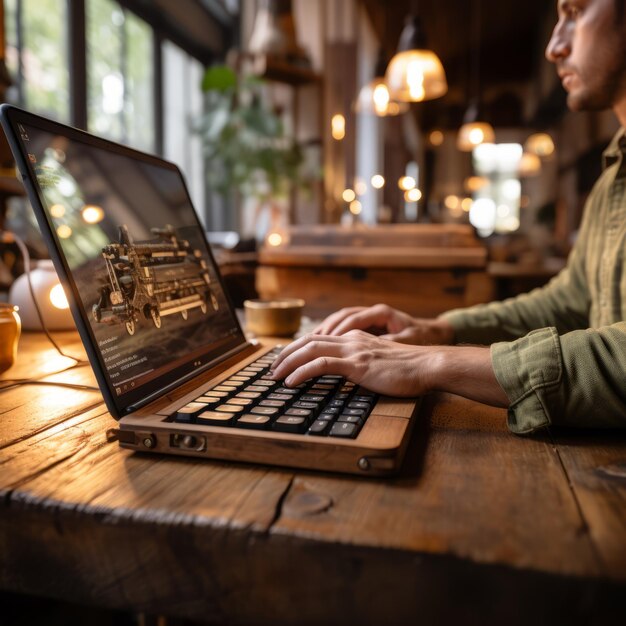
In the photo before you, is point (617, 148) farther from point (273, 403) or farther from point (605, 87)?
point (273, 403)

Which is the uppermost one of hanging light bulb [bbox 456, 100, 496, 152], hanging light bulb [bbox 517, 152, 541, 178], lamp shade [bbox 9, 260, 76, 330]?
hanging light bulb [bbox 517, 152, 541, 178]

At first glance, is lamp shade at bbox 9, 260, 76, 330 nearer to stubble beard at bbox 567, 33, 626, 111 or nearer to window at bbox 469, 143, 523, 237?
stubble beard at bbox 567, 33, 626, 111

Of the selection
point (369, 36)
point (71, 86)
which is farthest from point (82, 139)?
point (369, 36)

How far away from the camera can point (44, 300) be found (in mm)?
1267

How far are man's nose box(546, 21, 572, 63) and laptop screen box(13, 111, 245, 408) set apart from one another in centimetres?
85

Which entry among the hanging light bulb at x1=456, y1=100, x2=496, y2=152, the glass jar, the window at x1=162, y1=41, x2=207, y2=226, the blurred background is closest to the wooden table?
the glass jar

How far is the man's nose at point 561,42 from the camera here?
1.20 meters

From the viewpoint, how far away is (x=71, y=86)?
367 cm

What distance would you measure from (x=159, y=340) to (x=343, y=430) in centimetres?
33

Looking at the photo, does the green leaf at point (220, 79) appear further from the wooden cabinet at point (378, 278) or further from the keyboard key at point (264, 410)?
the keyboard key at point (264, 410)

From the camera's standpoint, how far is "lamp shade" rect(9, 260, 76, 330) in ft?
4.13

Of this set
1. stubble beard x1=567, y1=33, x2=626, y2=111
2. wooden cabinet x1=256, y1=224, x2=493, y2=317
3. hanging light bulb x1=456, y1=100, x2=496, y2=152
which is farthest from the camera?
hanging light bulb x1=456, y1=100, x2=496, y2=152

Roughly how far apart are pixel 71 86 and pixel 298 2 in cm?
326

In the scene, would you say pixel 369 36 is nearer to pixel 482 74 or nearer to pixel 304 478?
pixel 482 74
